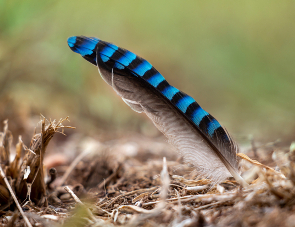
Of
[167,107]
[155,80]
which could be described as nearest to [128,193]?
[167,107]

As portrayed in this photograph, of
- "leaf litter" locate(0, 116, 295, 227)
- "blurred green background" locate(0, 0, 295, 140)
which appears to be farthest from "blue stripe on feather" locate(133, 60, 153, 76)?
"blurred green background" locate(0, 0, 295, 140)

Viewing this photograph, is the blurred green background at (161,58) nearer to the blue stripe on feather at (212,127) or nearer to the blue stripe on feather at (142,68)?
the blue stripe on feather at (142,68)

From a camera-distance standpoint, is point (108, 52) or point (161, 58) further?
point (161, 58)

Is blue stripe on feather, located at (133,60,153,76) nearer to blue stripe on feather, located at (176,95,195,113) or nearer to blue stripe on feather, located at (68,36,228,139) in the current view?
blue stripe on feather, located at (68,36,228,139)

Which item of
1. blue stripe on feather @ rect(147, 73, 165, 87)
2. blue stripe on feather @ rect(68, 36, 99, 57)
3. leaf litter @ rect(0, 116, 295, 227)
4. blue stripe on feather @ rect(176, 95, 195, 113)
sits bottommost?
leaf litter @ rect(0, 116, 295, 227)

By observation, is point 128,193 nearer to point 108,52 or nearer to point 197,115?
point 197,115

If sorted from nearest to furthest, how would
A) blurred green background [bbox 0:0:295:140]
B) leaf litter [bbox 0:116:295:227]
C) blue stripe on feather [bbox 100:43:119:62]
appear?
1. leaf litter [bbox 0:116:295:227]
2. blue stripe on feather [bbox 100:43:119:62]
3. blurred green background [bbox 0:0:295:140]

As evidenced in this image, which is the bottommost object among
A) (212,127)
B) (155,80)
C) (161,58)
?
(212,127)
